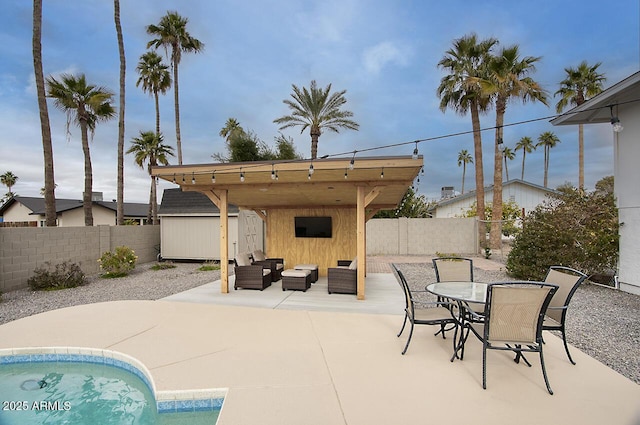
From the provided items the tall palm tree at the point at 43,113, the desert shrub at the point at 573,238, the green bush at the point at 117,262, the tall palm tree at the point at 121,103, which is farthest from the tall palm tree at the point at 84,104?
the desert shrub at the point at 573,238

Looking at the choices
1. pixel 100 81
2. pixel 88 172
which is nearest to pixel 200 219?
pixel 88 172

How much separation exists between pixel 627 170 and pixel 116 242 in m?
14.7

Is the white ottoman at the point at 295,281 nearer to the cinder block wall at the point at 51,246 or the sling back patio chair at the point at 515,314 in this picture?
the sling back patio chair at the point at 515,314

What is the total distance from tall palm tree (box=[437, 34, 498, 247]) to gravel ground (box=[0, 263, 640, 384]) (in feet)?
22.3

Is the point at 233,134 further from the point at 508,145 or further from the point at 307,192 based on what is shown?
the point at 508,145

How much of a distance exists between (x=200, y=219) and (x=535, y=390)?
12143 mm

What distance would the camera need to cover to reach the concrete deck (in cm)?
252

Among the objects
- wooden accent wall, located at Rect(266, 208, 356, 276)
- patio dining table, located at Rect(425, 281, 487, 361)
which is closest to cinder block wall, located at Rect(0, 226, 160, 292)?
wooden accent wall, located at Rect(266, 208, 356, 276)

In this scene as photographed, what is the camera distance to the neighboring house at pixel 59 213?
73.8 feet

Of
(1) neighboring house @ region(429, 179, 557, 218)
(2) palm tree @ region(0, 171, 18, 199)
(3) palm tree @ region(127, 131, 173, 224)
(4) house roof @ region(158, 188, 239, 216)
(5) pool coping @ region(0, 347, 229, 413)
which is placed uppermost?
(2) palm tree @ region(0, 171, 18, 199)

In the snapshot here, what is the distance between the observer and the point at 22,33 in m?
9.80

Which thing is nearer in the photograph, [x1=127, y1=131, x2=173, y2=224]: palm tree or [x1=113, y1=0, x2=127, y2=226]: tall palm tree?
[x1=113, y1=0, x2=127, y2=226]: tall palm tree

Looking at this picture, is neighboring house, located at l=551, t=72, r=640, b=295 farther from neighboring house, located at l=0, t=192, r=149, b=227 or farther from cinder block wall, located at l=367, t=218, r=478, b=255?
neighboring house, located at l=0, t=192, r=149, b=227

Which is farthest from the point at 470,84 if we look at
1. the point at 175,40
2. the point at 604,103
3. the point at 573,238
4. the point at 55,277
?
the point at 55,277
